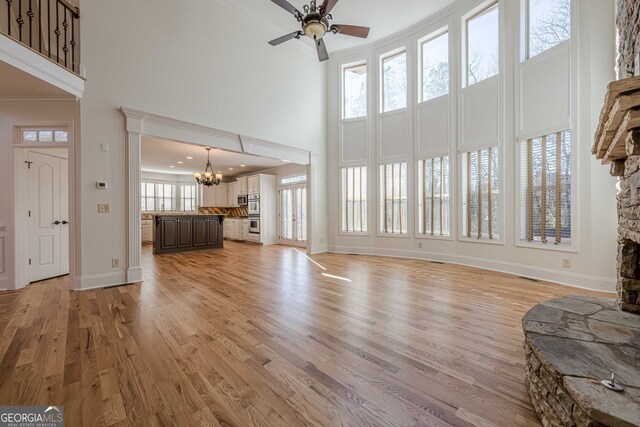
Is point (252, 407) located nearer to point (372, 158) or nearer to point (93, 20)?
point (93, 20)

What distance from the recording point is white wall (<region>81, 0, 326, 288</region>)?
388 centimetres

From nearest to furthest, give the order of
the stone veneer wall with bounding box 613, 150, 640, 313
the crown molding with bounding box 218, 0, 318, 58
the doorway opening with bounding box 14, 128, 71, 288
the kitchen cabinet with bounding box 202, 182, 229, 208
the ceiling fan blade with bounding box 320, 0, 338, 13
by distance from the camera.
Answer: the stone veneer wall with bounding box 613, 150, 640, 313
the ceiling fan blade with bounding box 320, 0, 338, 13
the doorway opening with bounding box 14, 128, 71, 288
the crown molding with bounding box 218, 0, 318, 58
the kitchen cabinet with bounding box 202, 182, 229, 208

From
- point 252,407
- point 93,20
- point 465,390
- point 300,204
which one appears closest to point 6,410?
point 252,407

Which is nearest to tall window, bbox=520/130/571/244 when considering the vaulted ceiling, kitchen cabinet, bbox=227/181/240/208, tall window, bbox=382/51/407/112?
tall window, bbox=382/51/407/112

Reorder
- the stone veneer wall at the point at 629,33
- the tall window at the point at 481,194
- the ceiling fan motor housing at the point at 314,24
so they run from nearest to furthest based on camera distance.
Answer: the stone veneer wall at the point at 629,33, the ceiling fan motor housing at the point at 314,24, the tall window at the point at 481,194

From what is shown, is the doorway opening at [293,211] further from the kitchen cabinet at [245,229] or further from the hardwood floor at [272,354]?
the hardwood floor at [272,354]

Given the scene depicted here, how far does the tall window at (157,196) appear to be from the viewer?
11211 mm

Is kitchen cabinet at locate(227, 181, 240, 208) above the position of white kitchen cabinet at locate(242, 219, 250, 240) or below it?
above

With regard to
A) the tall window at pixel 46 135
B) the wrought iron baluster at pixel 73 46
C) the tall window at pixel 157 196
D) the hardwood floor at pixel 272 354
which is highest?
the wrought iron baluster at pixel 73 46

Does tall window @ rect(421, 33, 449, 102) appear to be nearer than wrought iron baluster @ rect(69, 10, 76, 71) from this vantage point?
No

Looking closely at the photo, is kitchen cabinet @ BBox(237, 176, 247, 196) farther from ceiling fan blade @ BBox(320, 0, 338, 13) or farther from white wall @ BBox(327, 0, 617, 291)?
ceiling fan blade @ BBox(320, 0, 338, 13)

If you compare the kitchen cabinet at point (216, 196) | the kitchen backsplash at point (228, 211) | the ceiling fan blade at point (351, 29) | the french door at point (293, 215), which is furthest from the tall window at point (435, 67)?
the kitchen cabinet at point (216, 196)

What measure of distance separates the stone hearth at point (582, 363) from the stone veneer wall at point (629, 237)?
0.19 meters

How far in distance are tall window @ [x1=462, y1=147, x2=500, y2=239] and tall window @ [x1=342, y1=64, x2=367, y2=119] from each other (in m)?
2.99
